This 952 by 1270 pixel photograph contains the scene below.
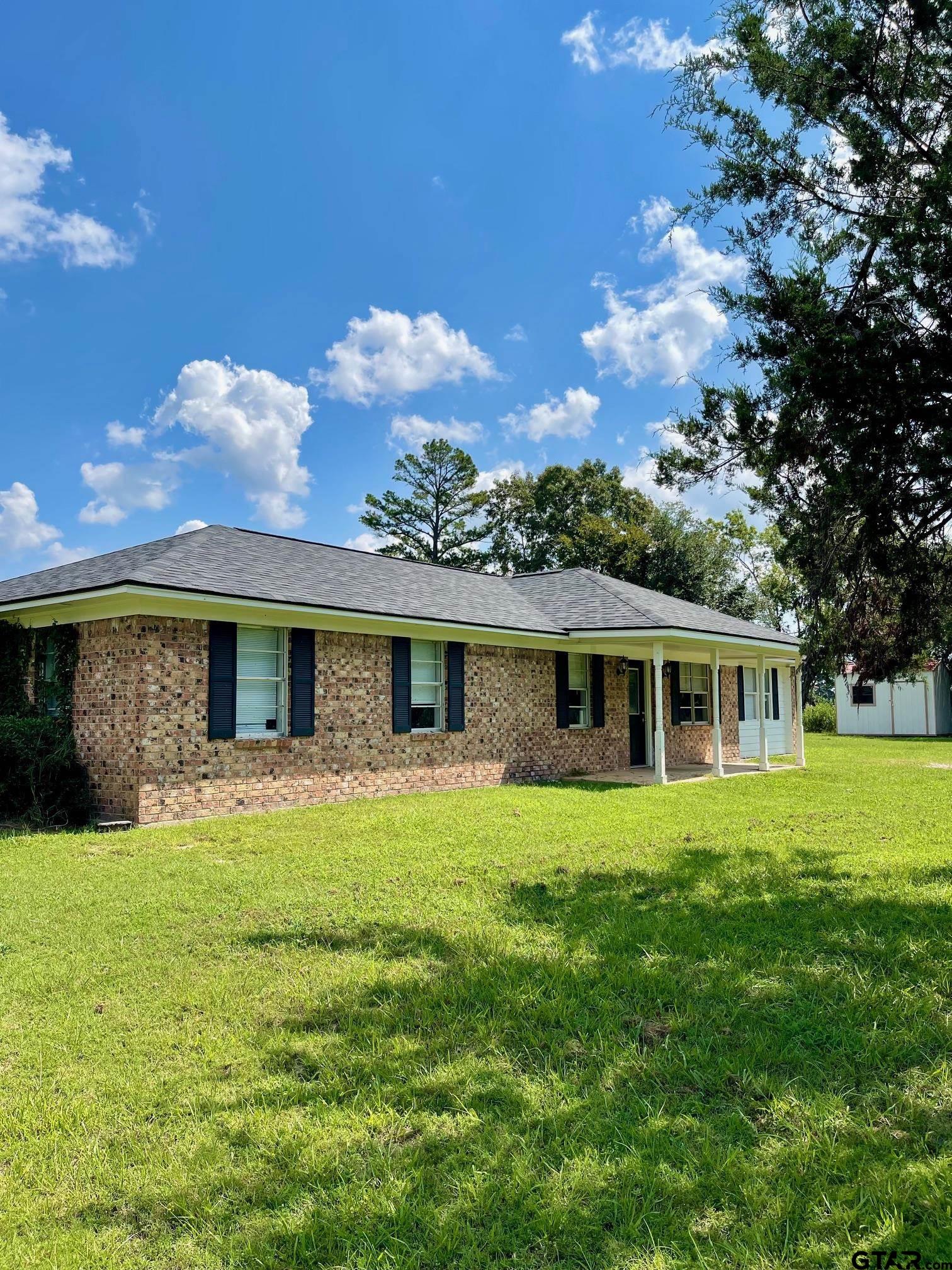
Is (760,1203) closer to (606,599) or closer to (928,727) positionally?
(606,599)

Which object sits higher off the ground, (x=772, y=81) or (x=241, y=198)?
(x=241, y=198)

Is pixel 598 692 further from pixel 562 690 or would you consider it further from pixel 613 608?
pixel 613 608

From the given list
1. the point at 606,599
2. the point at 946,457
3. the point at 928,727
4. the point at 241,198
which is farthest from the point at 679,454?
the point at 928,727

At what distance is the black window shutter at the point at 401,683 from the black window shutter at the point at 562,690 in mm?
4274

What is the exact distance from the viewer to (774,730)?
25.8 metres

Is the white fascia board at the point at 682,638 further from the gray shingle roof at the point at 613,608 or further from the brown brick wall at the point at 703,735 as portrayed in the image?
the brown brick wall at the point at 703,735

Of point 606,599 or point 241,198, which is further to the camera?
point 606,599

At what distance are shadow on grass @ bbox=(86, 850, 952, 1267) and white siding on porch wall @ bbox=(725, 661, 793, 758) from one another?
19.1 m

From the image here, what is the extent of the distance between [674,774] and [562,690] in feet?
11.1

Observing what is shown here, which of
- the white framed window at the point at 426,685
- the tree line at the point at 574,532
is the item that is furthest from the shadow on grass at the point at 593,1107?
the tree line at the point at 574,532

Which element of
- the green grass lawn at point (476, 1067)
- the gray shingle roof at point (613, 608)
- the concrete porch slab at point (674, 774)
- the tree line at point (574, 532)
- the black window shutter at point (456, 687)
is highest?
the tree line at point (574, 532)

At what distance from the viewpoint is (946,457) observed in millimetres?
5594

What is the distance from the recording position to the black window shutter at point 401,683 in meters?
13.6

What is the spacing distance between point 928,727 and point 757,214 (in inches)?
1359
